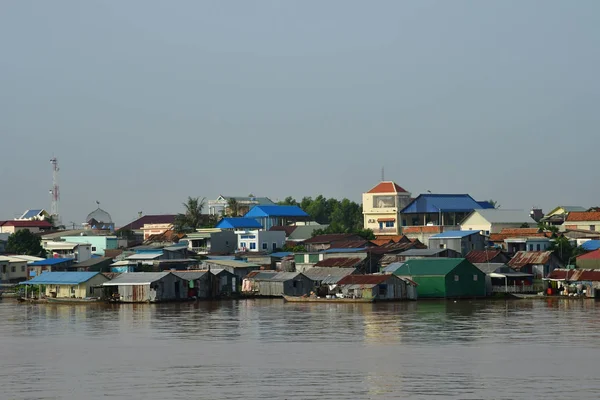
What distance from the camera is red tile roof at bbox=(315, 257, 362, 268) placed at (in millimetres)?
58906

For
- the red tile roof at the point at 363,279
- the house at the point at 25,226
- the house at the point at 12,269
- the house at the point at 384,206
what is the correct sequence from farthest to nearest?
the house at the point at 25,226, the house at the point at 384,206, the house at the point at 12,269, the red tile roof at the point at 363,279

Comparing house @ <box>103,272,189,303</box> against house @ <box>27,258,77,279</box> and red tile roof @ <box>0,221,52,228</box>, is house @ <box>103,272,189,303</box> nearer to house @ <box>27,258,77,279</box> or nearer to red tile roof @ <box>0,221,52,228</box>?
house @ <box>27,258,77,279</box>

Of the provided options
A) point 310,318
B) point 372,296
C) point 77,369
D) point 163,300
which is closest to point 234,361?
point 77,369

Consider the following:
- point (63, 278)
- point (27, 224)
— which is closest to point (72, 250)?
point (63, 278)

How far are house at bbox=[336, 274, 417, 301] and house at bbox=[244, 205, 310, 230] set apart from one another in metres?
31.8

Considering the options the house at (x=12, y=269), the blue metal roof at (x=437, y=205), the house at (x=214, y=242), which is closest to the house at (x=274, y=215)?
the house at (x=214, y=242)

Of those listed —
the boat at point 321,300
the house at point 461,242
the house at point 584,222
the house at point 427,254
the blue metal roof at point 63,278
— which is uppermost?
the house at point 584,222

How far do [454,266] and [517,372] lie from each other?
26.5 m

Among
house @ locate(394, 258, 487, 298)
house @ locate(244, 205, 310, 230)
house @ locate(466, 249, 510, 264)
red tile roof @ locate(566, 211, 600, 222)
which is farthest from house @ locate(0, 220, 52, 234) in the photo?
house @ locate(394, 258, 487, 298)

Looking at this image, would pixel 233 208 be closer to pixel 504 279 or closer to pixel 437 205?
pixel 437 205

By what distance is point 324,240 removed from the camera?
7075 centimetres

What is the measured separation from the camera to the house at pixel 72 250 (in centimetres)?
7400

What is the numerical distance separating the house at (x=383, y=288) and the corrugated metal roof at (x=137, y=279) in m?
10.3

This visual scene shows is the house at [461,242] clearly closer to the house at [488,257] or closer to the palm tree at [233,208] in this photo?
the house at [488,257]
